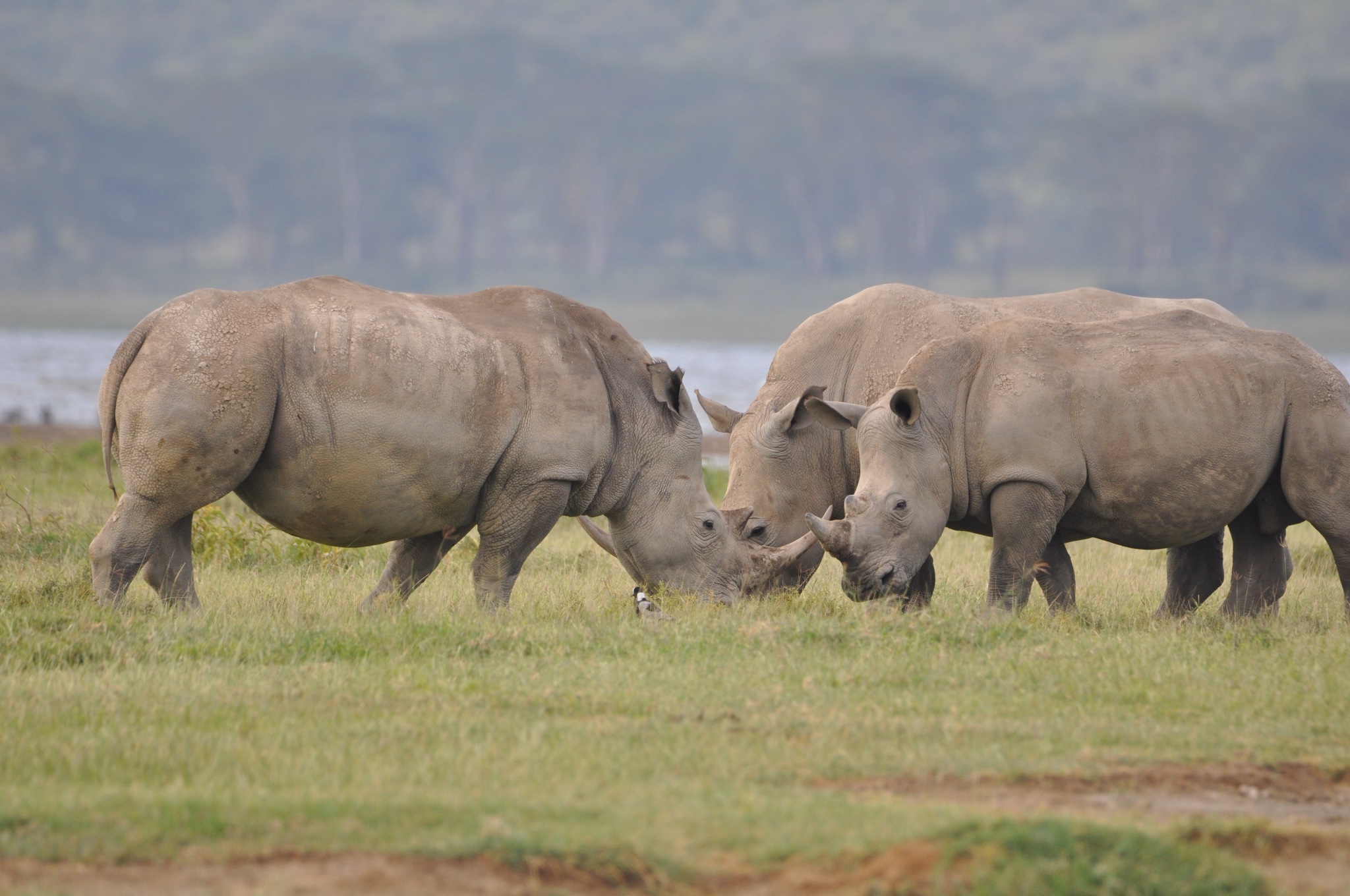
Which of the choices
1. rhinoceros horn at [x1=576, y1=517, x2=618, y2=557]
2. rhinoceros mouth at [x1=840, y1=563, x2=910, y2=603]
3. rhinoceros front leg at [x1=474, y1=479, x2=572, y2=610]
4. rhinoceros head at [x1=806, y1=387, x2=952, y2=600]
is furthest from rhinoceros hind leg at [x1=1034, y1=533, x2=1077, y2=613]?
rhinoceros front leg at [x1=474, y1=479, x2=572, y2=610]

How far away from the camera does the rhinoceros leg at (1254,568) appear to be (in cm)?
950

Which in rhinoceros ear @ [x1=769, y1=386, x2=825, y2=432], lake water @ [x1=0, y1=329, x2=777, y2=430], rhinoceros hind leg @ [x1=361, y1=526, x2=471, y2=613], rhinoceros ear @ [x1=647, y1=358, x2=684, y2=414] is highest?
rhinoceros ear @ [x1=647, y1=358, x2=684, y2=414]

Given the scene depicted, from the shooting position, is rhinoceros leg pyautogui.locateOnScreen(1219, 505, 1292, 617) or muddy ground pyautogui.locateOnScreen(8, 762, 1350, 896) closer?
muddy ground pyautogui.locateOnScreen(8, 762, 1350, 896)

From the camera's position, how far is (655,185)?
8844 cm

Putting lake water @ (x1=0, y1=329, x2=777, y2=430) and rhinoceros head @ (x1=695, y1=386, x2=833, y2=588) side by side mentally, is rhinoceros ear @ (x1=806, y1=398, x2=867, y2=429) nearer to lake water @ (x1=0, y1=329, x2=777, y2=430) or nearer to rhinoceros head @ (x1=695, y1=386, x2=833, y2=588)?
rhinoceros head @ (x1=695, y1=386, x2=833, y2=588)

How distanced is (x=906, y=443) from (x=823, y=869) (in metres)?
4.47

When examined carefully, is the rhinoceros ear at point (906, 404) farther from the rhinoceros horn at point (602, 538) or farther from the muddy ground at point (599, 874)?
the muddy ground at point (599, 874)

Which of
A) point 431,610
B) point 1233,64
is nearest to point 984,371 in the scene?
point 431,610

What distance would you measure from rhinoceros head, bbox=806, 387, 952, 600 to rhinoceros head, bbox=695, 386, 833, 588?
0.87 meters

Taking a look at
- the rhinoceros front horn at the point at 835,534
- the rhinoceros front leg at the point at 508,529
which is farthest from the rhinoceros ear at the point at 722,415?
the rhinoceros front horn at the point at 835,534

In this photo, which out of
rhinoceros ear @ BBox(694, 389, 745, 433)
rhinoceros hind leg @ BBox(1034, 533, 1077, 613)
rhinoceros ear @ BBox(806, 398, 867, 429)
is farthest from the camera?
rhinoceros ear @ BBox(694, 389, 745, 433)

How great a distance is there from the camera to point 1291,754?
6.04m

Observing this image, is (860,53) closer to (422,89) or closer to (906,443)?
(422,89)

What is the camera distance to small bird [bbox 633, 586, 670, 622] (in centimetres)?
841
